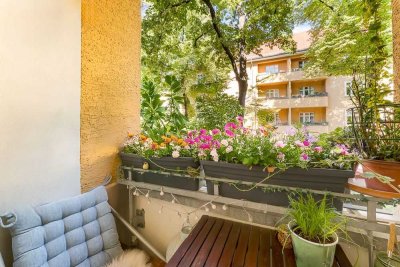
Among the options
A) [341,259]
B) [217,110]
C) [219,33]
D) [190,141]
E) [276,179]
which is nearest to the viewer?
[341,259]

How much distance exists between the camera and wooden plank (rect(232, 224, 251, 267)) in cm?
94

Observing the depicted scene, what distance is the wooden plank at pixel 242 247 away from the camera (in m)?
0.94

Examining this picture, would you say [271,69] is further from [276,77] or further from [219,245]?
[219,245]

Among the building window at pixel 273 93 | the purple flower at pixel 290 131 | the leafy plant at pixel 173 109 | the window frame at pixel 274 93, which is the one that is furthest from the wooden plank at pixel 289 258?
the building window at pixel 273 93

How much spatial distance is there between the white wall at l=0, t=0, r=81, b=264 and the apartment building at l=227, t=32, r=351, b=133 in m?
7.88

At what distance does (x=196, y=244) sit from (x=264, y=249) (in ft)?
1.17

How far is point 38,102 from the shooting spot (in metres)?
1.27

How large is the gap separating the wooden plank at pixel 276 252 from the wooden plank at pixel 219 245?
0.25 meters

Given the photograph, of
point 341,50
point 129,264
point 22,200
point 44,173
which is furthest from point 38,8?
point 341,50

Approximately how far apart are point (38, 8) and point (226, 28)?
15.0 feet

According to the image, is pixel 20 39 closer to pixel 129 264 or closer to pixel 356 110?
pixel 129 264

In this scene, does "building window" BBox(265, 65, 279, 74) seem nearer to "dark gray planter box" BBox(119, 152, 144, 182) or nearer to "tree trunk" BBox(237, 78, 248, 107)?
"tree trunk" BBox(237, 78, 248, 107)

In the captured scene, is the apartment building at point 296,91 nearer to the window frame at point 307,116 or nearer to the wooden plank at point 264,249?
the window frame at point 307,116

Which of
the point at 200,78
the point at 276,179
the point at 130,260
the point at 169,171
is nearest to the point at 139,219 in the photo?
the point at 130,260
